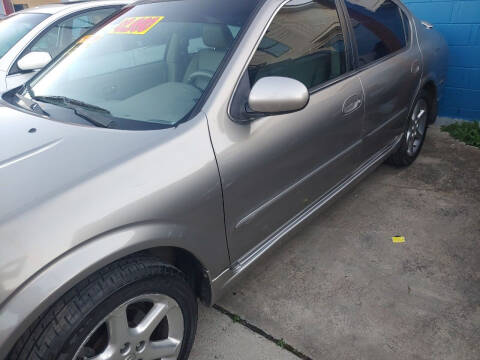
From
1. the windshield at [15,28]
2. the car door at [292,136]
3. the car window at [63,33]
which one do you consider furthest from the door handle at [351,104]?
the windshield at [15,28]

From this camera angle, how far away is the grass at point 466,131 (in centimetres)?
403

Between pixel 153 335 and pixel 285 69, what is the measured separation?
4.55 feet

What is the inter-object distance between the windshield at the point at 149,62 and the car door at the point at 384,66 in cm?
99

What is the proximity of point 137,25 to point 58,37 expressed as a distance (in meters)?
2.47

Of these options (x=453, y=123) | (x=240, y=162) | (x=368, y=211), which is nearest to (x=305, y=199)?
(x=240, y=162)

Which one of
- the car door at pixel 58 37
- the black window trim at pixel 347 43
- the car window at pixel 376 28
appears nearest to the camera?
the black window trim at pixel 347 43

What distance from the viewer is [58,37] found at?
4082mm

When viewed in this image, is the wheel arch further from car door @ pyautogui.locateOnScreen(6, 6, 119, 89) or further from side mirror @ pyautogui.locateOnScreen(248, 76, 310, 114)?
car door @ pyautogui.locateOnScreen(6, 6, 119, 89)

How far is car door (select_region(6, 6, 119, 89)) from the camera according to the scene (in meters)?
3.65

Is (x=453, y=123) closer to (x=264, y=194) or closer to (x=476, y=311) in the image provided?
(x=476, y=311)

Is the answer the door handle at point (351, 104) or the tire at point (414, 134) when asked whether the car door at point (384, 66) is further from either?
the tire at point (414, 134)

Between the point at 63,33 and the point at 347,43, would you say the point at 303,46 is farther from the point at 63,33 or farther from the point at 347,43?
the point at 63,33

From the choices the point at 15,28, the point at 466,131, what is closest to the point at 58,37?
the point at 15,28

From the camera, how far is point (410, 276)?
2320 millimetres
